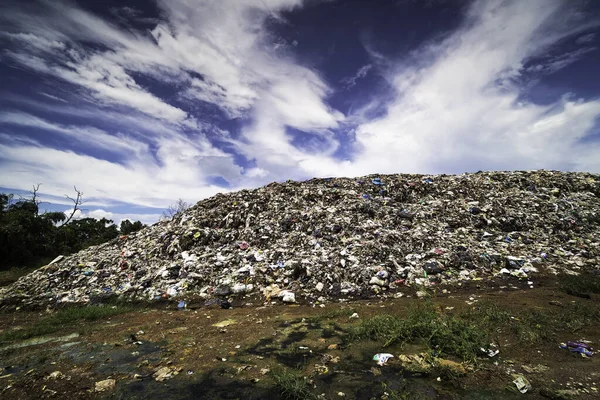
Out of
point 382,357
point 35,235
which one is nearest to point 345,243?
point 382,357

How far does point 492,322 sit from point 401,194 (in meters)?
6.84

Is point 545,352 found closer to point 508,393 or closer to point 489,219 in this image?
point 508,393

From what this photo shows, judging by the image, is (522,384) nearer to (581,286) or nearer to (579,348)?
(579,348)

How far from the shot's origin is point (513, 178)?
11.1 metres

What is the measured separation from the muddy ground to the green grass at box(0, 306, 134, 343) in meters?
0.17

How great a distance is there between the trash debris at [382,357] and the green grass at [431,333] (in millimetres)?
213

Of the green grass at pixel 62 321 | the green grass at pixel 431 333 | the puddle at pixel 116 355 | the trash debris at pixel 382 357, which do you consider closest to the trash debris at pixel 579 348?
the green grass at pixel 431 333

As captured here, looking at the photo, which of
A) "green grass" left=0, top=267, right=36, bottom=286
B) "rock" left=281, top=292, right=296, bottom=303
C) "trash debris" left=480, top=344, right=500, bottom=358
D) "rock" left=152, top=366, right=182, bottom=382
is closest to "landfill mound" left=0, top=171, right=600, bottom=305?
"rock" left=281, top=292, right=296, bottom=303

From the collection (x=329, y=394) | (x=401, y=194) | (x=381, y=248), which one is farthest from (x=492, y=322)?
(x=401, y=194)

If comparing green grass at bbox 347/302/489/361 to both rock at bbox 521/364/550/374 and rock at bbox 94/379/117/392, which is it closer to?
rock at bbox 521/364/550/374

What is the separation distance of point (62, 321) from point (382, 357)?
595 cm

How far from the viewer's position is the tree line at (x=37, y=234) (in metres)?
12.3

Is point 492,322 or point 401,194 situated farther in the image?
point 401,194

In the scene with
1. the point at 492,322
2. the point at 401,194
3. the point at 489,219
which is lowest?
the point at 492,322
